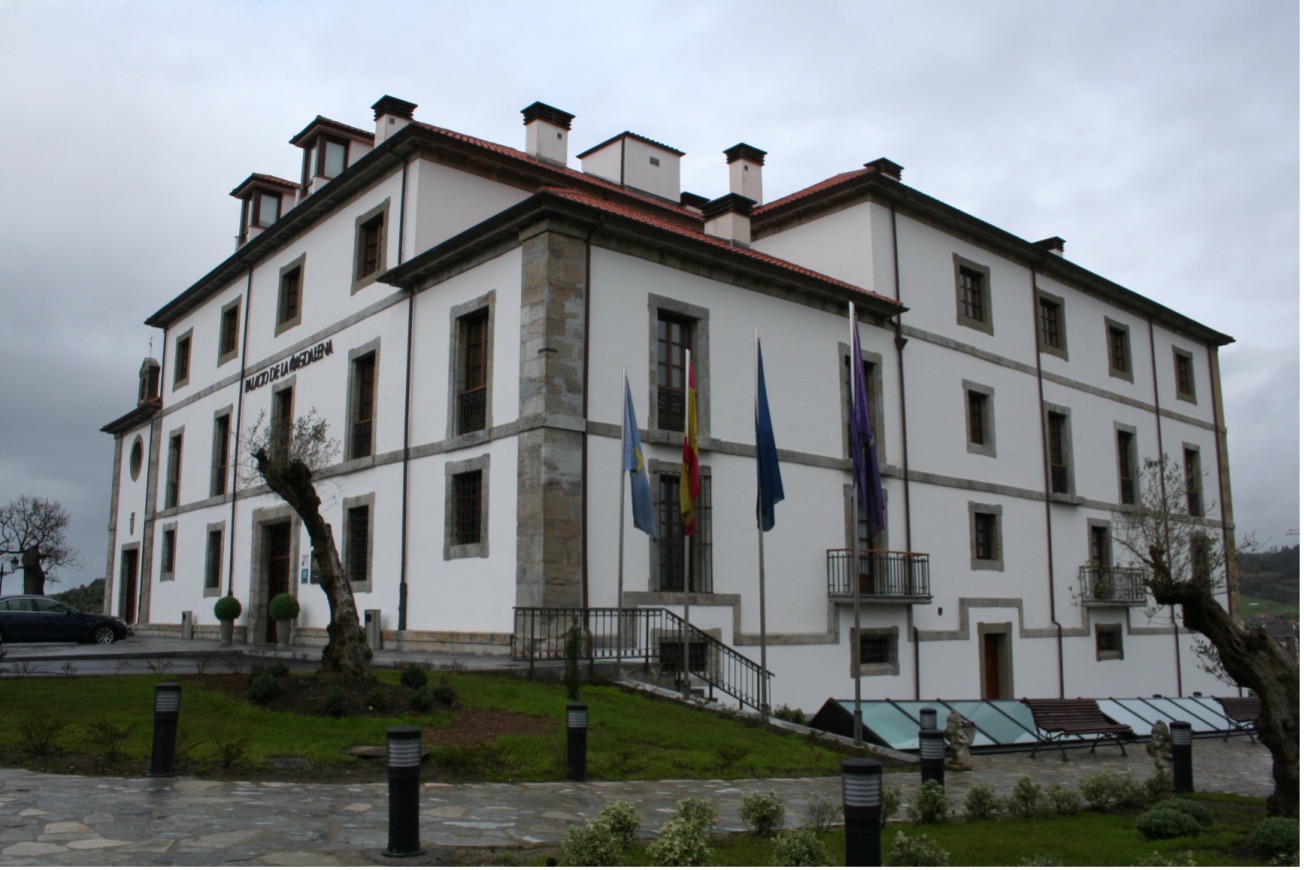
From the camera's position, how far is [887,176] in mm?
23281

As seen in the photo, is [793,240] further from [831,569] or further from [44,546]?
[44,546]

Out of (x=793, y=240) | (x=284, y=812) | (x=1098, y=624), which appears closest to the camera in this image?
(x=284, y=812)

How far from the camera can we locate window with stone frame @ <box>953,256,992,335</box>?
25031 mm

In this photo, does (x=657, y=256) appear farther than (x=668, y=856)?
Yes

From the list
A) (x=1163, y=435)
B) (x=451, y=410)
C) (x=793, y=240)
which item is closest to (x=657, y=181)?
(x=793, y=240)

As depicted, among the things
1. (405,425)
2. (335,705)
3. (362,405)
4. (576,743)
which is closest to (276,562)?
(362,405)

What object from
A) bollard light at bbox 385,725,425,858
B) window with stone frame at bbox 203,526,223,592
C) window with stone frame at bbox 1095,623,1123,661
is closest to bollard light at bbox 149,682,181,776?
bollard light at bbox 385,725,425,858

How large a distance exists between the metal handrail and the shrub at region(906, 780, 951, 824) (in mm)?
11460

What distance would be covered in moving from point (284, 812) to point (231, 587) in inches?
747

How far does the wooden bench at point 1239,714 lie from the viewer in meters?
20.4

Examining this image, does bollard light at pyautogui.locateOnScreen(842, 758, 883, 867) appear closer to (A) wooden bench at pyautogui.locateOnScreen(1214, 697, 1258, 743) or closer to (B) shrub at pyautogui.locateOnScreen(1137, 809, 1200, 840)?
(B) shrub at pyautogui.locateOnScreen(1137, 809, 1200, 840)

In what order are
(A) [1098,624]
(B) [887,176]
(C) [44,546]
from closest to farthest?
(B) [887,176] < (A) [1098,624] < (C) [44,546]

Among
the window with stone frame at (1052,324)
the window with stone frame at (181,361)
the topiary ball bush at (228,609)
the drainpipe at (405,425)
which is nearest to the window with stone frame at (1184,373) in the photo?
the window with stone frame at (1052,324)

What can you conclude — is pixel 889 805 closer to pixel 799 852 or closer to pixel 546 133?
pixel 799 852
